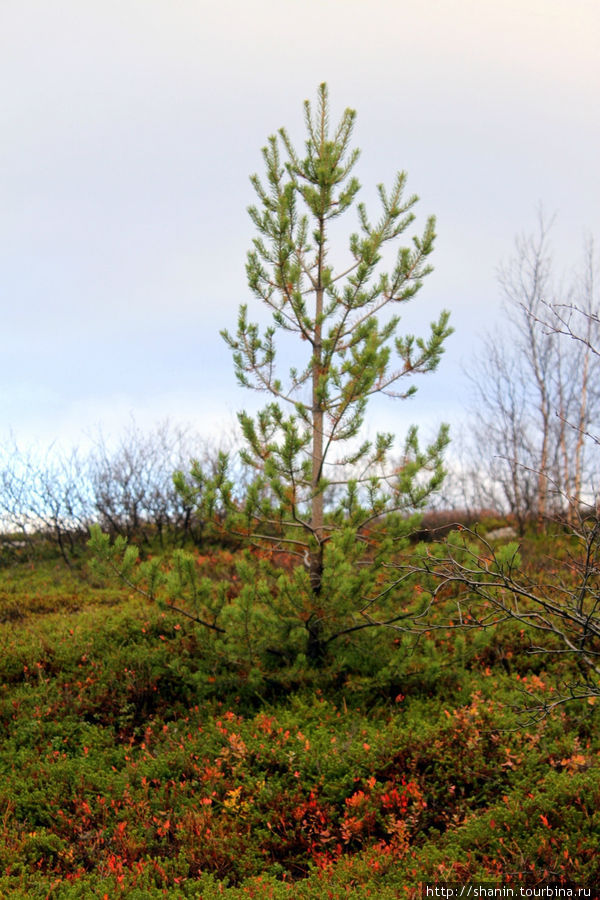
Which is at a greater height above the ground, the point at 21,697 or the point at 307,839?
the point at 21,697

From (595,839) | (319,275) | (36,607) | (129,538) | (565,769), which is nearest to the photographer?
(595,839)

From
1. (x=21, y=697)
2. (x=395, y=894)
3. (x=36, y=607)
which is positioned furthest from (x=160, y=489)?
(x=395, y=894)

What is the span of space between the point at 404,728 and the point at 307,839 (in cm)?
162

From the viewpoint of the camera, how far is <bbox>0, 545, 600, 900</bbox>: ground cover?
4.70 m

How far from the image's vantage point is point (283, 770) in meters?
6.12

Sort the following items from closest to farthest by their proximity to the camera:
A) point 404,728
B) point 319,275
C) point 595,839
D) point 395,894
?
point 395,894 < point 595,839 < point 404,728 < point 319,275

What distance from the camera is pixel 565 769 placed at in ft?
18.7

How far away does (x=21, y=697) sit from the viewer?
789 centimetres

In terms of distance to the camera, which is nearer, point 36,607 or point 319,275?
point 319,275

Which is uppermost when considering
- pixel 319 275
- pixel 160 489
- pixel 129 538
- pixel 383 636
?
pixel 319 275

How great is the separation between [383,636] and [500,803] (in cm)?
229

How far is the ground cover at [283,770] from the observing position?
4699 millimetres

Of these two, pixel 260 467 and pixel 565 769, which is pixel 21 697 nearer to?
pixel 260 467

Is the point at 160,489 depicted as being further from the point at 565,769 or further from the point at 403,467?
the point at 565,769
